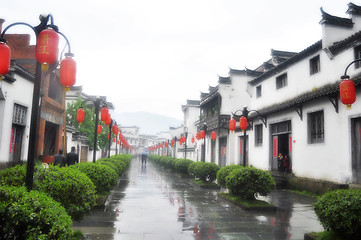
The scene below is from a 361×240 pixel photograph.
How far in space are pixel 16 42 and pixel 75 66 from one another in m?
15.6

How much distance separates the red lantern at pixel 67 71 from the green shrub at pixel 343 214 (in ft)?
17.6

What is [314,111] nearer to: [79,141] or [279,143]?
[279,143]

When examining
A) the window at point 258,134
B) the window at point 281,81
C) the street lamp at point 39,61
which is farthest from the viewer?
the window at point 258,134

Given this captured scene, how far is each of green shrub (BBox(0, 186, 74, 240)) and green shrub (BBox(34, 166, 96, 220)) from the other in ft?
5.25

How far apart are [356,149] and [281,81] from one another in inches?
310

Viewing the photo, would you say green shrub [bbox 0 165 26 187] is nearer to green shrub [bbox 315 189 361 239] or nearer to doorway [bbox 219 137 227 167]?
green shrub [bbox 315 189 361 239]

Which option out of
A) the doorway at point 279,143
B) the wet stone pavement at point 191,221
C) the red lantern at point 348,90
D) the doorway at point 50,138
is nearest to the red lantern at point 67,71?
the wet stone pavement at point 191,221

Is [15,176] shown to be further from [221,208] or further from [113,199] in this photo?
[221,208]

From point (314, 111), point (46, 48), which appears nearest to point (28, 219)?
point (46, 48)

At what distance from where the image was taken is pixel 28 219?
3.27 metres

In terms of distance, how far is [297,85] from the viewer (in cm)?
1614

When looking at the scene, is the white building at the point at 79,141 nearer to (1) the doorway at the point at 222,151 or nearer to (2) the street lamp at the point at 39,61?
(1) the doorway at the point at 222,151

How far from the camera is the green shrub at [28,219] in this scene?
3.23 m

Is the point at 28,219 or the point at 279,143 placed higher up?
the point at 279,143
